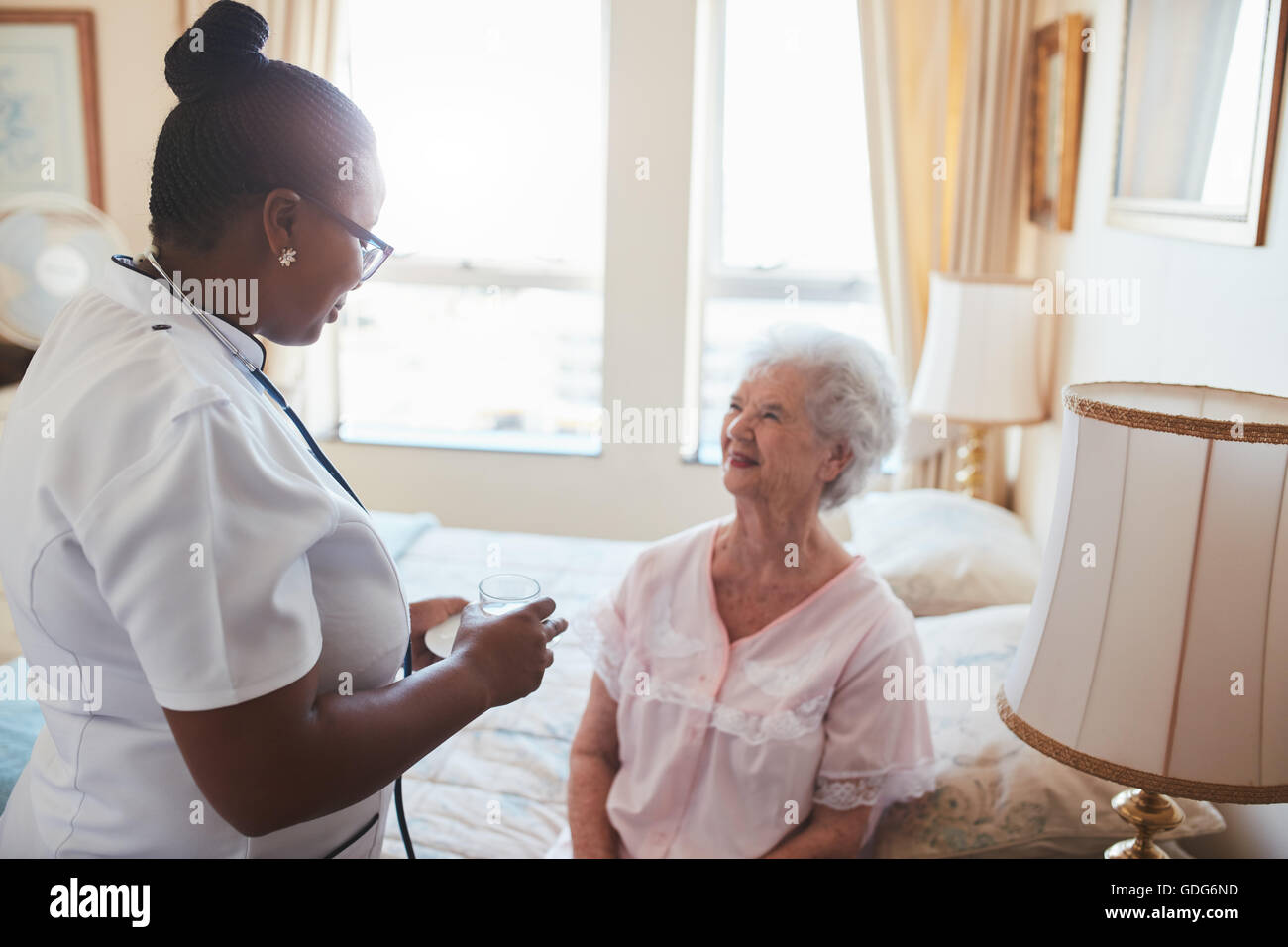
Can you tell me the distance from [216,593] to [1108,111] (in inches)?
92.6

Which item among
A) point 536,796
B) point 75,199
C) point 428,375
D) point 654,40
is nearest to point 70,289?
point 75,199

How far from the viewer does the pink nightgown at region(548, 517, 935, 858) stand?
4.78ft

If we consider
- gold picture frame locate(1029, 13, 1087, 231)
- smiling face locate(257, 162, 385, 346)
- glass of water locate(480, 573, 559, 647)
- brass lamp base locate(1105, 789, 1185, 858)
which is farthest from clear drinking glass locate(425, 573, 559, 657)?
gold picture frame locate(1029, 13, 1087, 231)

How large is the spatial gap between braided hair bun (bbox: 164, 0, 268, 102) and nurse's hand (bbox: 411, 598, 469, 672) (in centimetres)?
58

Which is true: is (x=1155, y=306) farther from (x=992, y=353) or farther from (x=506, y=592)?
(x=506, y=592)

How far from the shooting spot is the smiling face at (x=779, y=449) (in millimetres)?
1635

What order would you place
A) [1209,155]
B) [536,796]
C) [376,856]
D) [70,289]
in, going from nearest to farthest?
[376,856] < [1209,155] < [536,796] < [70,289]

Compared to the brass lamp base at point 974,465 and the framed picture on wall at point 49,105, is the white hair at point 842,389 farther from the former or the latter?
the framed picture on wall at point 49,105

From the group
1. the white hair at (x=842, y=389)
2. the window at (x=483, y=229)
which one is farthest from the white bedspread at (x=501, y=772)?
the window at (x=483, y=229)

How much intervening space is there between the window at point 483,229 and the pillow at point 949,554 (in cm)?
156

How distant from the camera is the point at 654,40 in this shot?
3.45m

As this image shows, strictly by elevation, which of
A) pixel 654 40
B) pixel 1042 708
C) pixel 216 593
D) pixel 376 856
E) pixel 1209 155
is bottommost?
pixel 376 856

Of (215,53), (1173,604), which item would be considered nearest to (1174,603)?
(1173,604)

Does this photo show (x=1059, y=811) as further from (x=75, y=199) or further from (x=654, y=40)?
(x=75, y=199)
